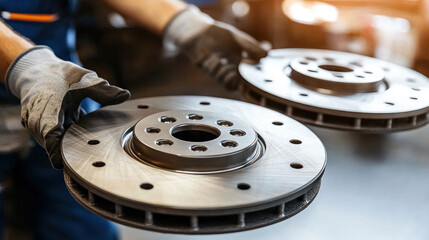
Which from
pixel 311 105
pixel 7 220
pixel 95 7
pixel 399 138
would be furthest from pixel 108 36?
pixel 311 105

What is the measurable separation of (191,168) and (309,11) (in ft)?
6.59

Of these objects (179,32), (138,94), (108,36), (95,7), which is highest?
(179,32)

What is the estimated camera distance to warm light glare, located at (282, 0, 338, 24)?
2482 mm

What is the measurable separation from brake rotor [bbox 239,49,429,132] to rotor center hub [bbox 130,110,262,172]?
17cm

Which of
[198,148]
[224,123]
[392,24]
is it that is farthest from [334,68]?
[392,24]

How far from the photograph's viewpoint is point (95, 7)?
2.29 m

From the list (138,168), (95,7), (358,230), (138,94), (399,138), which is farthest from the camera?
(138,94)

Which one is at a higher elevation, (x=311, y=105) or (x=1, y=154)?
(x=311, y=105)

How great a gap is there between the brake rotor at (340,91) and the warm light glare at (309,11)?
4.38 feet

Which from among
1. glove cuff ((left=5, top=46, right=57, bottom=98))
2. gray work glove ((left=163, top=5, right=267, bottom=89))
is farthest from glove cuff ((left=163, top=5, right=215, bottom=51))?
glove cuff ((left=5, top=46, right=57, bottom=98))

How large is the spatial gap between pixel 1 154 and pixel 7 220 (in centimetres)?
30

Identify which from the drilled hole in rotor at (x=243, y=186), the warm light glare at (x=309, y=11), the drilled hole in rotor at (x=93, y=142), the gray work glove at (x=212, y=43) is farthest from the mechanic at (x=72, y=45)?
the warm light glare at (x=309, y=11)

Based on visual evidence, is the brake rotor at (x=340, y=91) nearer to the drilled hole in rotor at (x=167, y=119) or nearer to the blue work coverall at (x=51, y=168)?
the drilled hole in rotor at (x=167, y=119)

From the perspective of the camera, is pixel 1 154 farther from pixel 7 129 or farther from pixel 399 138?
pixel 399 138
